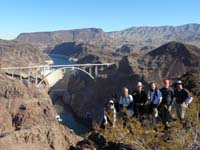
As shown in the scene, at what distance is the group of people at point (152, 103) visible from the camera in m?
14.7

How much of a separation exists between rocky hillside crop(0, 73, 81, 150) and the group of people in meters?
21.1

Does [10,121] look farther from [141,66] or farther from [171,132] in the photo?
[171,132]

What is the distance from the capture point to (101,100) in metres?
94.5

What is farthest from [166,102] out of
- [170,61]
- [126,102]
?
[170,61]

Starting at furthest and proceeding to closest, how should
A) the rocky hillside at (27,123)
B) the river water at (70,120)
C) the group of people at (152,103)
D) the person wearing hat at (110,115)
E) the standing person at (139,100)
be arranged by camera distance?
the river water at (70,120)
the rocky hillside at (27,123)
the standing person at (139,100)
the group of people at (152,103)
the person wearing hat at (110,115)

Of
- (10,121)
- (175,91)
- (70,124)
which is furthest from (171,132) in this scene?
(70,124)

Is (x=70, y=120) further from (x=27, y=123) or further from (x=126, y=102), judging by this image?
(x=126, y=102)

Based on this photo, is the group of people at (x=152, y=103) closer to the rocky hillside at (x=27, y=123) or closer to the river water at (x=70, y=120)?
the rocky hillside at (x=27, y=123)

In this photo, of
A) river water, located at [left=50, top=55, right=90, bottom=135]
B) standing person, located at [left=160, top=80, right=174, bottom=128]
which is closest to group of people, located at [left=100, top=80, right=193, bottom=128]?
standing person, located at [left=160, top=80, right=174, bottom=128]

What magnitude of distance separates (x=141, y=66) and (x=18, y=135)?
65416 millimetres

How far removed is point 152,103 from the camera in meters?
14.9

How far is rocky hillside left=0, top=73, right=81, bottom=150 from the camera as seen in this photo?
37763mm

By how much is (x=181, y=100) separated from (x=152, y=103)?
0.91 metres

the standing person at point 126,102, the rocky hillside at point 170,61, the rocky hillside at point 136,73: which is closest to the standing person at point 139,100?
the standing person at point 126,102
